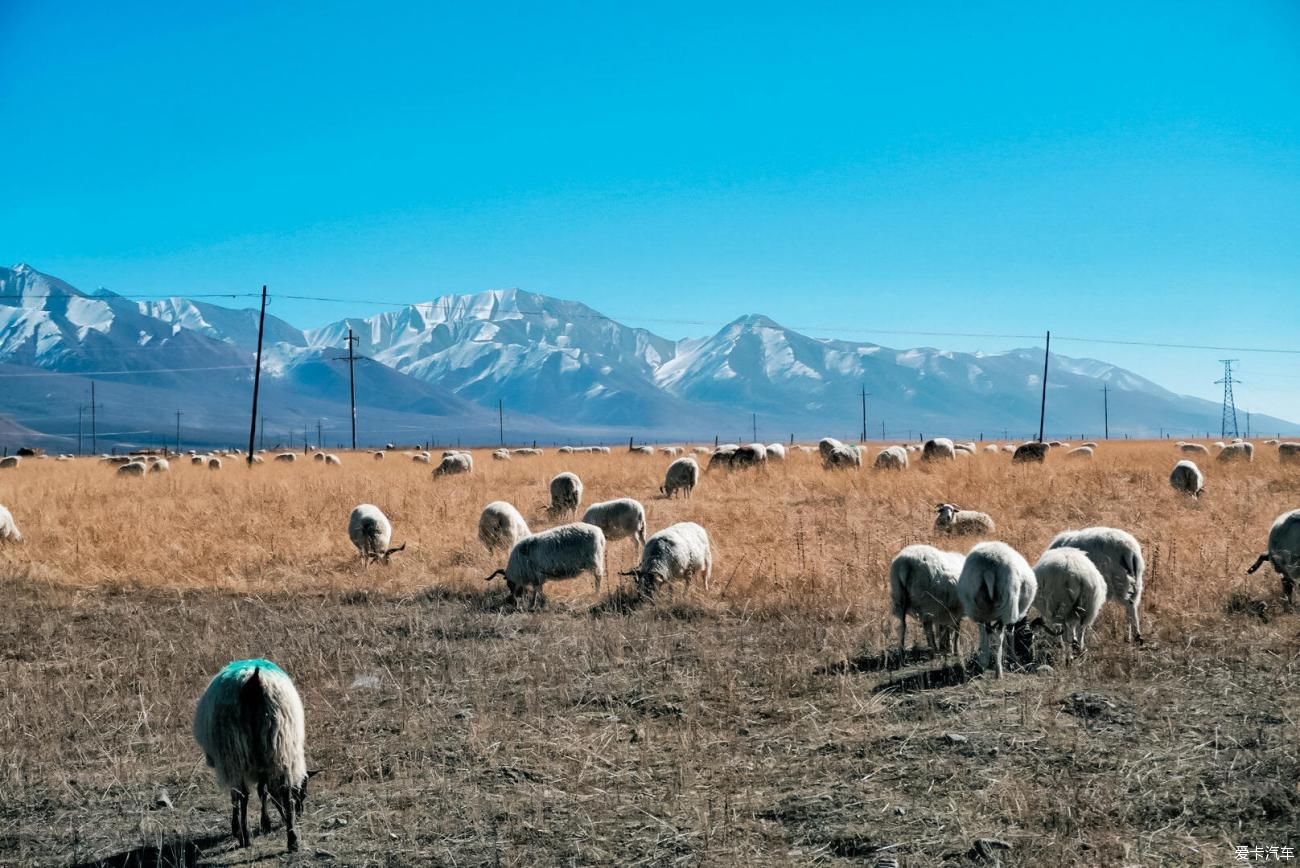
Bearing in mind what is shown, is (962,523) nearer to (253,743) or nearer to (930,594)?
(930,594)

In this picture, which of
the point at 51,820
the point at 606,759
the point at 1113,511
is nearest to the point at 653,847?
the point at 606,759

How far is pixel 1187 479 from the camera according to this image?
20.8 m

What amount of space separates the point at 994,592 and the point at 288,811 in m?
5.61

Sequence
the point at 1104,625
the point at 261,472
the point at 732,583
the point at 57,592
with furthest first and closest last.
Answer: the point at 261,472
the point at 57,592
the point at 732,583
the point at 1104,625

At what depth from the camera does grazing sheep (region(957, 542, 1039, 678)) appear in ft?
25.8

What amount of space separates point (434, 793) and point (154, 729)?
9.05 ft

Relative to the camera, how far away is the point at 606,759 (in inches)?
242

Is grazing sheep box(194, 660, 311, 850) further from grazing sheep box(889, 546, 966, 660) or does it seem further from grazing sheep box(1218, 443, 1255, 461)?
grazing sheep box(1218, 443, 1255, 461)

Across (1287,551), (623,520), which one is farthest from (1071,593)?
(623,520)

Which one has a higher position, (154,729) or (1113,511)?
(1113,511)


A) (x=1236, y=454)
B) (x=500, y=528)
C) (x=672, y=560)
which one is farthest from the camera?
(x=1236, y=454)

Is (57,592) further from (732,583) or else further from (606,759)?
(606,759)

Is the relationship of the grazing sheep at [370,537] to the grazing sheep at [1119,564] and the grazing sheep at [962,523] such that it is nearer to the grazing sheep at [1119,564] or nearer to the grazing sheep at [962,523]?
the grazing sheep at [962,523]

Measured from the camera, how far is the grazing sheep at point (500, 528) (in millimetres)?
15047
